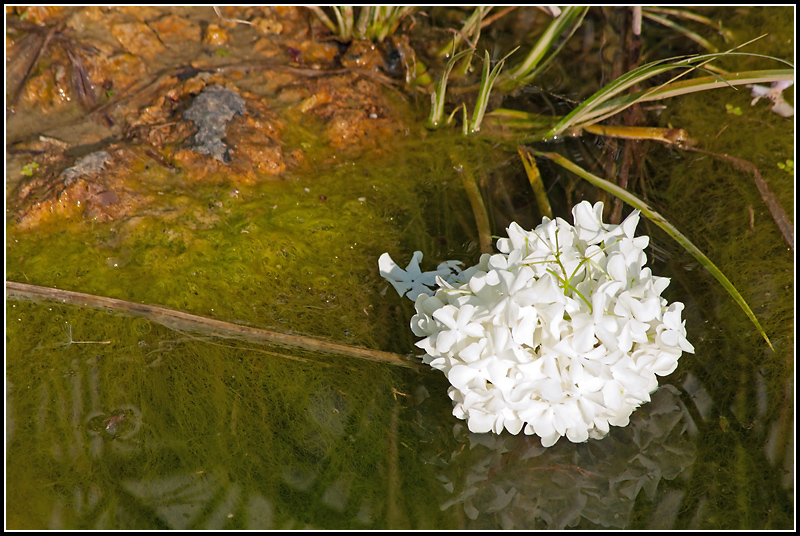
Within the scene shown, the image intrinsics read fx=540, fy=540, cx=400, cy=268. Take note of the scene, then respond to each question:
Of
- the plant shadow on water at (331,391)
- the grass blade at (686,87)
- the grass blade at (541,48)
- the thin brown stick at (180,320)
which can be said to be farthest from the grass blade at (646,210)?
the thin brown stick at (180,320)

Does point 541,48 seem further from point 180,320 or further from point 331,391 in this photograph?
point 180,320

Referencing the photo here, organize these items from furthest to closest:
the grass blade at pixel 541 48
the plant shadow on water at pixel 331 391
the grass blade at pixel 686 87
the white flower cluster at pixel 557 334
→ the grass blade at pixel 541 48
the grass blade at pixel 686 87
the plant shadow on water at pixel 331 391
the white flower cluster at pixel 557 334

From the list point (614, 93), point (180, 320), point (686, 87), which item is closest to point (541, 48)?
point (614, 93)

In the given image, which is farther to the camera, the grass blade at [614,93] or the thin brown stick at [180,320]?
the grass blade at [614,93]

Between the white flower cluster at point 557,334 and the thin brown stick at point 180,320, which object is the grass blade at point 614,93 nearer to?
the white flower cluster at point 557,334

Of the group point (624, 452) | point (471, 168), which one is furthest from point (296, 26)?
point (624, 452)

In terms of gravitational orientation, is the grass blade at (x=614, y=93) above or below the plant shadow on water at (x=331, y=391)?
above
